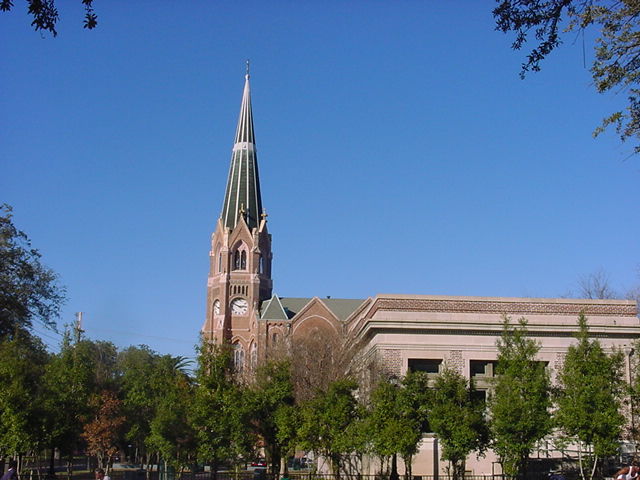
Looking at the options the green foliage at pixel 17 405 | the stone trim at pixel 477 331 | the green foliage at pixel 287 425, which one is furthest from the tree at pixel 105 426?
the stone trim at pixel 477 331

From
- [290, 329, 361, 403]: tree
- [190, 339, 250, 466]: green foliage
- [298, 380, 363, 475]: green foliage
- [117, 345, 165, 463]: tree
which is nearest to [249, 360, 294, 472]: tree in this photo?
[190, 339, 250, 466]: green foliage

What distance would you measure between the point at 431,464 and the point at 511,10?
2724 centimetres

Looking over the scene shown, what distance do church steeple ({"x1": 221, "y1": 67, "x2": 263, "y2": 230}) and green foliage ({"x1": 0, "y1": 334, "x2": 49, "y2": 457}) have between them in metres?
72.8

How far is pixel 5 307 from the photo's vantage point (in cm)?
4444

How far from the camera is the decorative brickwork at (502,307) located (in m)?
40.0

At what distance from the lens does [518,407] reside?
31.7m

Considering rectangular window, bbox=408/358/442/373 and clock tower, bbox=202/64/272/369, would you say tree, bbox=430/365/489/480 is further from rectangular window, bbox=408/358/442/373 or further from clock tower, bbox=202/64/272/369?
clock tower, bbox=202/64/272/369

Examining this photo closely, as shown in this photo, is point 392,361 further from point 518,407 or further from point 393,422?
point 518,407

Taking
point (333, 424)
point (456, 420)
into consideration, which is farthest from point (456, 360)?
point (333, 424)

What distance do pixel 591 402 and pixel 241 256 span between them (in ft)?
269

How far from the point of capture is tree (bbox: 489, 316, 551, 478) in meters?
31.8

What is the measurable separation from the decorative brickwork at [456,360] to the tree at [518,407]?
4.26 m

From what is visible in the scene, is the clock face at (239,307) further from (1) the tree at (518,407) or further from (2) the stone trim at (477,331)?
(1) the tree at (518,407)

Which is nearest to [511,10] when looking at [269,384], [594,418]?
Answer: [594,418]
